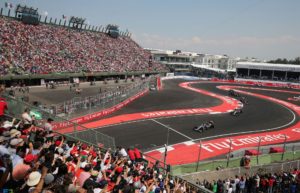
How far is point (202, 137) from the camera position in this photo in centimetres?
2750

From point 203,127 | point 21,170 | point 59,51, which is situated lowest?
point 203,127

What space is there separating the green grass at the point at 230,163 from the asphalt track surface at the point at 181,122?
5.13 m

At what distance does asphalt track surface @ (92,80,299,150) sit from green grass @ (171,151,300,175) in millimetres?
5130

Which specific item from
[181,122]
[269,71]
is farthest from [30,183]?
[269,71]

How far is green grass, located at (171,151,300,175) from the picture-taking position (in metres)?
17.4

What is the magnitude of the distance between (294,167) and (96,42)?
170ft

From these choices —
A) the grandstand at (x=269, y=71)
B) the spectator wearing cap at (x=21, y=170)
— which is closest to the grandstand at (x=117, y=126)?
the spectator wearing cap at (x=21, y=170)

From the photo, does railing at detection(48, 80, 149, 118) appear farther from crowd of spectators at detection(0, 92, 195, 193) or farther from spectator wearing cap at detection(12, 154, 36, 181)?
spectator wearing cap at detection(12, 154, 36, 181)

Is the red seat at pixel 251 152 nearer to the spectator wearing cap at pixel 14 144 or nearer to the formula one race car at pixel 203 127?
the formula one race car at pixel 203 127

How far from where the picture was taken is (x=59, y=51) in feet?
172

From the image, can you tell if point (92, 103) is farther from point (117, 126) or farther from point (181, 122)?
point (181, 122)

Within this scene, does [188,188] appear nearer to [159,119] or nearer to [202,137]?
[202,137]

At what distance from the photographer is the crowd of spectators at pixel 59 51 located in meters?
44.0

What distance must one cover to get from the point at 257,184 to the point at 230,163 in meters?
3.33
